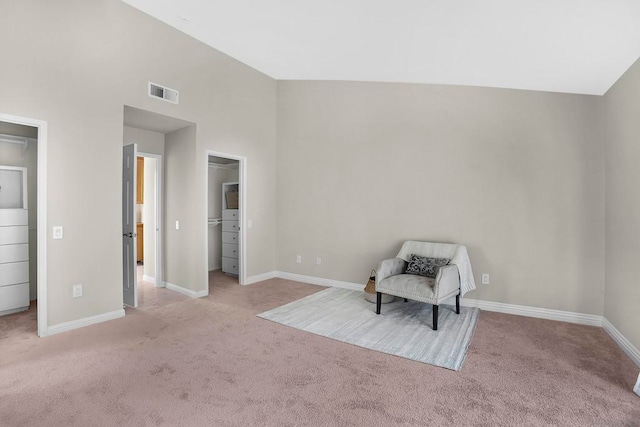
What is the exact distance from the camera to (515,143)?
3.85 metres

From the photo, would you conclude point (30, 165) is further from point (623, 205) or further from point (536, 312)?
point (623, 205)

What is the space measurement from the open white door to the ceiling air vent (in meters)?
0.66

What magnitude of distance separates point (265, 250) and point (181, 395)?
11.2 feet

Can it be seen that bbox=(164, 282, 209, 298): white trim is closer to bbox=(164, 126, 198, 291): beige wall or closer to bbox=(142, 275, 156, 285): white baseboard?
bbox=(164, 126, 198, 291): beige wall

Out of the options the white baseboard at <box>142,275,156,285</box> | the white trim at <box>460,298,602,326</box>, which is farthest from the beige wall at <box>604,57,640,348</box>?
the white baseboard at <box>142,275,156,285</box>

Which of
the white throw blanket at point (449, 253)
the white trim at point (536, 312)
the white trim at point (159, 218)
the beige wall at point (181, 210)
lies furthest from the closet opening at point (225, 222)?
the white trim at point (536, 312)

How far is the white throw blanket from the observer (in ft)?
12.4

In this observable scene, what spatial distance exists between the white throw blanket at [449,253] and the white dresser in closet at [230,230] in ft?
9.21

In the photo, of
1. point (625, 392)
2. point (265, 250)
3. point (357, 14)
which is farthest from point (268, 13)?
point (625, 392)

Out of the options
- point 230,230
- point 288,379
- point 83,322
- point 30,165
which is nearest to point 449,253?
point 288,379

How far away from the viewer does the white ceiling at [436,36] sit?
248 cm

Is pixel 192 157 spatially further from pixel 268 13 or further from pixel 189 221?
pixel 268 13

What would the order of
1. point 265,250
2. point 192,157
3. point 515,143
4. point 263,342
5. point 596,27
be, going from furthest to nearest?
point 265,250 → point 192,157 → point 515,143 → point 263,342 → point 596,27

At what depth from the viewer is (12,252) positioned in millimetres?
3689
